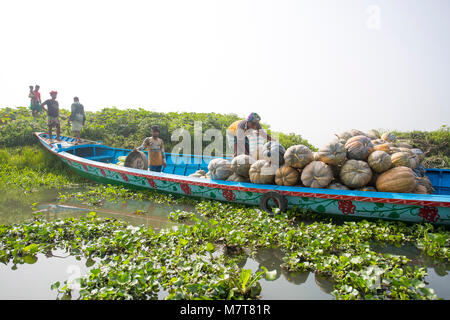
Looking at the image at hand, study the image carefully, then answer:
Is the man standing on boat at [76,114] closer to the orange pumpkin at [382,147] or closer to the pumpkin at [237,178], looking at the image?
the pumpkin at [237,178]

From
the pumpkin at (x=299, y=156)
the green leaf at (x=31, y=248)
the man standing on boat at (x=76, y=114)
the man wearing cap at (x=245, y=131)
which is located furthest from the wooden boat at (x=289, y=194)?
the green leaf at (x=31, y=248)

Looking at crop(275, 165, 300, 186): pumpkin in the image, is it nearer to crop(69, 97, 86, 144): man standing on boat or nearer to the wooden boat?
the wooden boat

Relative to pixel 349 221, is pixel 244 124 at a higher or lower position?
higher

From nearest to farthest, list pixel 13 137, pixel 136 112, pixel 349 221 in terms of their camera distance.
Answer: pixel 349 221 < pixel 13 137 < pixel 136 112

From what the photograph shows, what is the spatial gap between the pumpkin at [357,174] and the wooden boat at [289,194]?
31 centimetres

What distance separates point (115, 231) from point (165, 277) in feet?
6.07

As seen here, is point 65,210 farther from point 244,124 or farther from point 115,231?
point 244,124

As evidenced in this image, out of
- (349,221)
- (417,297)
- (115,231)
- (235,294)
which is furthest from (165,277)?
(349,221)

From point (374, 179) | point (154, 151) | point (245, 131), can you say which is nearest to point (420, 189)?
point (374, 179)

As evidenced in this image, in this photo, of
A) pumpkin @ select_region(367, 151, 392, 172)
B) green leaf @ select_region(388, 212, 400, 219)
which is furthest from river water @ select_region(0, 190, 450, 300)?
pumpkin @ select_region(367, 151, 392, 172)

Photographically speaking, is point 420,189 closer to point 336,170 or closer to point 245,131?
point 336,170

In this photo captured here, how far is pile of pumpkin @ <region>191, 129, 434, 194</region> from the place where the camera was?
4.93 m

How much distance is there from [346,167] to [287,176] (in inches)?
44.1

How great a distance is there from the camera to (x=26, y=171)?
10039 millimetres
